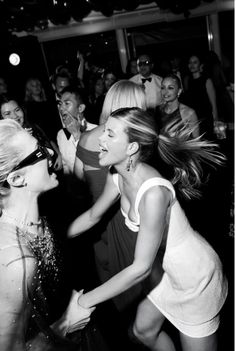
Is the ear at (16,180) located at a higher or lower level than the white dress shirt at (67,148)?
higher

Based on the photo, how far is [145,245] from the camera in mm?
1461

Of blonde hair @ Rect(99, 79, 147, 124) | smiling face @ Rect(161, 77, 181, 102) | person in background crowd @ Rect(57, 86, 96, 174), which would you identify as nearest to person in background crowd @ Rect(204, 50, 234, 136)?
smiling face @ Rect(161, 77, 181, 102)

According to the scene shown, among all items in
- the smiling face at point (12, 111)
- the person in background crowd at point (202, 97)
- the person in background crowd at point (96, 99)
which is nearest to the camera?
the smiling face at point (12, 111)

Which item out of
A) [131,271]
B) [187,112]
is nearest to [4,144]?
[131,271]

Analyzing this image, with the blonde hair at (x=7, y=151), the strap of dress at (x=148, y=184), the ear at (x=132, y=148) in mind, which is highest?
the blonde hair at (x=7, y=151)

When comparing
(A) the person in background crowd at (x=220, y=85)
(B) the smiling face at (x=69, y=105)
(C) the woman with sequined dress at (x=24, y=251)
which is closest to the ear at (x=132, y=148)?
(C) the woman with sequined dress at (x=24, y=251)

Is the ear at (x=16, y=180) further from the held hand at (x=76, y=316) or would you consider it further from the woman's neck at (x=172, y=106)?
the woman's neck at (x=172, y=106)

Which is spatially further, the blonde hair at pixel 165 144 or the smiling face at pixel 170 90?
the smiling face at pixel 170 90

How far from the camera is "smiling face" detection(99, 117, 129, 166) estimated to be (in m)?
1.61

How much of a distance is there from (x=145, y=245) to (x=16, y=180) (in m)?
0.58

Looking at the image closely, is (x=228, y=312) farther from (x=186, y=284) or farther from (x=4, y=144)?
(x=4, y=144)

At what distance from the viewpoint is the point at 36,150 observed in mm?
1370

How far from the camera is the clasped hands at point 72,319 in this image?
1.42 m

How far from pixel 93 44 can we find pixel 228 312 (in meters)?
8.48
